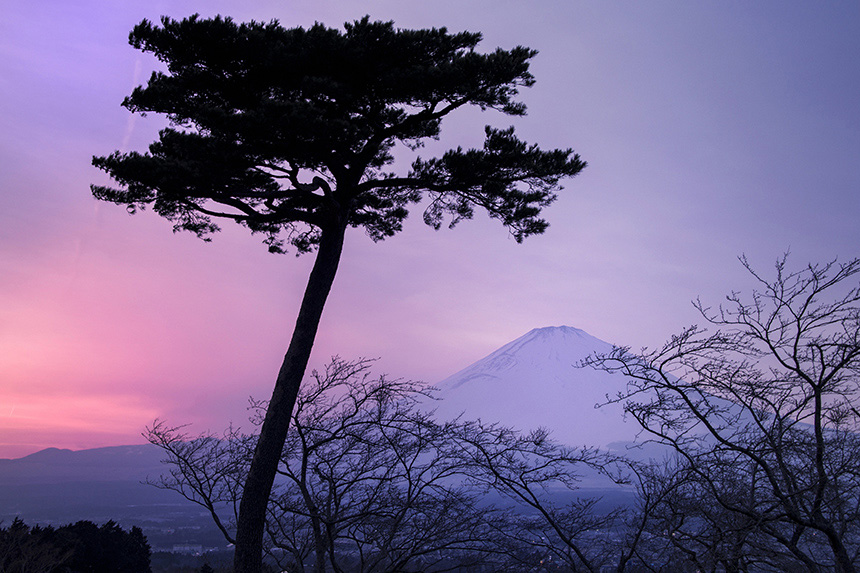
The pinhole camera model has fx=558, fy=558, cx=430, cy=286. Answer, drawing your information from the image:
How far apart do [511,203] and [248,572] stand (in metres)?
5.74

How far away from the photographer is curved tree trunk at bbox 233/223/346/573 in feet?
20.6

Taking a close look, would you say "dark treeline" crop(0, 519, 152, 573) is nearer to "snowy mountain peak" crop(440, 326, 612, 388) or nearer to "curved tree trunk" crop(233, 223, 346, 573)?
"curved tree trunk" crop(233, 223, 346, 573)

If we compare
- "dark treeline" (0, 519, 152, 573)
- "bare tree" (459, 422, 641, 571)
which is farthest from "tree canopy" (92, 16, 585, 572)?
"dark treeline" (0, 519, 152, 573)

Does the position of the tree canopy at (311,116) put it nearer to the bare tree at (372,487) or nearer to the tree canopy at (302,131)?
the tree canopy at (302,131)

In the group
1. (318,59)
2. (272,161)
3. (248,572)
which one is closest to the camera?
(248,572)

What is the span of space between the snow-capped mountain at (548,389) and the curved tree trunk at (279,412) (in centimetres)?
4145

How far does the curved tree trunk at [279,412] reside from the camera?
6289 millimetres

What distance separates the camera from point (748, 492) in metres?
5.76

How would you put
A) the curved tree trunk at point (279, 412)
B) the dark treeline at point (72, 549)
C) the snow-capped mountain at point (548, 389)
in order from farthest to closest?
1. the snow-capped mountain at point (548, 389)
2. the dark treeline at point (72, 549)
3. the curved tree trunk at point (279, 412)

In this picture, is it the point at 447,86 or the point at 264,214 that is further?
the point at 264,214

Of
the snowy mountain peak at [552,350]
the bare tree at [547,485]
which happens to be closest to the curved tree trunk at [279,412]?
the bare tree at [547,485]

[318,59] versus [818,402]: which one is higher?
[318,59]

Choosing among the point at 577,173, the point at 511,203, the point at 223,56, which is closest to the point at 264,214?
the point at 223,56

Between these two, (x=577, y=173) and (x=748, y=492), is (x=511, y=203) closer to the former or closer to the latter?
(x=577, y=173)
